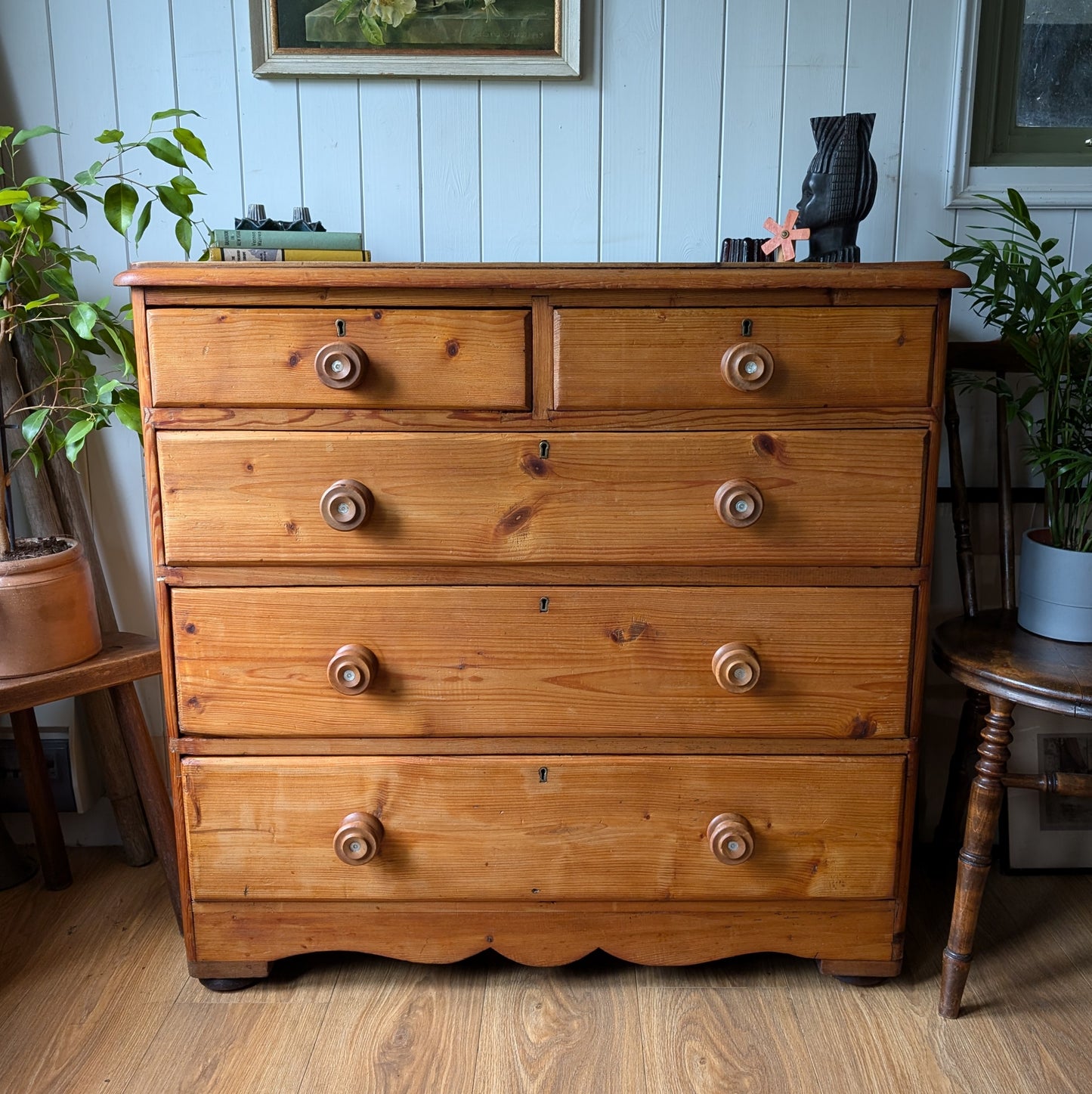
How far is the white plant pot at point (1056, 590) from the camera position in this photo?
148cm

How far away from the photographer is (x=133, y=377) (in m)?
1.88

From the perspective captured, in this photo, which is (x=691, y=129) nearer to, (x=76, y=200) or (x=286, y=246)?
(x=286, y=246)

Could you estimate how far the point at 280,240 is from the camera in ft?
4.81

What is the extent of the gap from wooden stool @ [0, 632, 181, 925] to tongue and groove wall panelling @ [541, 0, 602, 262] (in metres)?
1.01

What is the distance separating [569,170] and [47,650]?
47.5 inches

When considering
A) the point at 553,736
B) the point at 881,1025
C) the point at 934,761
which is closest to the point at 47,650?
the point at 553,736

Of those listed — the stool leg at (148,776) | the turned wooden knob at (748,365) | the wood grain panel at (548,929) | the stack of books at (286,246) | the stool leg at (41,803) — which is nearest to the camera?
the turned wooden knob at (748,365)

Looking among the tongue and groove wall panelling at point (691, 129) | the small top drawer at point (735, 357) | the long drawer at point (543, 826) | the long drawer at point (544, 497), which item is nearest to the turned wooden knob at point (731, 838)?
the long drawer at point (543, 826)

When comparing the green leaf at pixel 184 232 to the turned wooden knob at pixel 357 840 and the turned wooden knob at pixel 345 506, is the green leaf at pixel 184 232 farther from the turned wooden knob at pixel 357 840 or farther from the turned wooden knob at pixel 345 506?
the turned wooden knob at pixel 357 840

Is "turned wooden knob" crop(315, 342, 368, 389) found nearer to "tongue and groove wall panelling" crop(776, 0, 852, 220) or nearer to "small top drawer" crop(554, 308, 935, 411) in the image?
"small top drawer" crop(554, 308, 935, 411)

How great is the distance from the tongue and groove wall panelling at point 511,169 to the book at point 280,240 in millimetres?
407

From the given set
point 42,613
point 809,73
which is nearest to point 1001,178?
point 809,73

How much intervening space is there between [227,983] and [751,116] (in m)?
1.72

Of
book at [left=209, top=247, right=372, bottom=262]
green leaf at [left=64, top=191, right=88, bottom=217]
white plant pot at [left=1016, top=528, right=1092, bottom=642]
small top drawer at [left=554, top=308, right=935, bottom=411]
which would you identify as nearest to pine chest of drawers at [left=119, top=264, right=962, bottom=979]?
small top drawer at [left=554, top=308, right=935, bottom=411]
